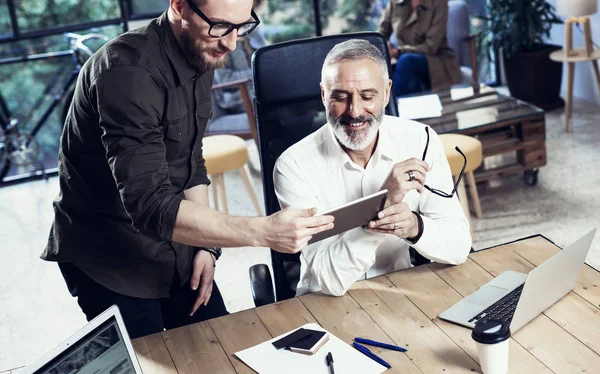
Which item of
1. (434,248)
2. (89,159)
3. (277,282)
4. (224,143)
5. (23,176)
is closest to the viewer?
(89,159)

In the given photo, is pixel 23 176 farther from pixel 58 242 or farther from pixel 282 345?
pixel 282 345

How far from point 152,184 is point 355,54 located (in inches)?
28.7

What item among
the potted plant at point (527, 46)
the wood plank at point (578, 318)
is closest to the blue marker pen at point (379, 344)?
the wood plank at point (578, 318)

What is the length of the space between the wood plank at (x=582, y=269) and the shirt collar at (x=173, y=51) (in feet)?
3.08

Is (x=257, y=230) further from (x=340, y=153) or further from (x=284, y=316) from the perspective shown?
(x=340, y=153)

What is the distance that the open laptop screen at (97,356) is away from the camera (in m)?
1.26

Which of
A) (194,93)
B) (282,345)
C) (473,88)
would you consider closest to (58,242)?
(194,93)

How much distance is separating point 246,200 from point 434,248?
8.28ft

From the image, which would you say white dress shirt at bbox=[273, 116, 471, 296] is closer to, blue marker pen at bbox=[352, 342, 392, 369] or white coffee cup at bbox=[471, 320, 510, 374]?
blue marker pen at bbox=[352, 342, 392, 369]

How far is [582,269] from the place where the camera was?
1.88 metres

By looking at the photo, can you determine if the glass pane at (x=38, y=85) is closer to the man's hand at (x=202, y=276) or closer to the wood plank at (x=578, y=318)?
the man's hand at (x=202, y=276)

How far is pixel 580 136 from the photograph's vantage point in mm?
4723

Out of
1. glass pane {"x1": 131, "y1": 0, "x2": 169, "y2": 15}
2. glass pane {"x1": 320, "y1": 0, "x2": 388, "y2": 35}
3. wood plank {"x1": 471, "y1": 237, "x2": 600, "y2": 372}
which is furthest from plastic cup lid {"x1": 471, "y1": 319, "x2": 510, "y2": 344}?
glass pane {"x1": 320, "y1": 0, "x2": 388, "y2": 35}

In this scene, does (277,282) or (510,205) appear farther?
(510,205)
